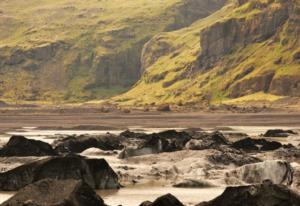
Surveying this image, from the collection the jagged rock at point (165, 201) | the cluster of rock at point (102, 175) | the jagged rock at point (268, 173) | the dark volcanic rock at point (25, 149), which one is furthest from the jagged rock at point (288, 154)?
the jagged rock at point (165, 201)

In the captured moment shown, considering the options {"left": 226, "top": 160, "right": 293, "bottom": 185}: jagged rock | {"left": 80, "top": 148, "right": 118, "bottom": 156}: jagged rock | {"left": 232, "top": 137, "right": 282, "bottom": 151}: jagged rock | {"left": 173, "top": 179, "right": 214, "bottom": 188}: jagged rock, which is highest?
{"left": 226, "top": 160, "right": 293, "bottom": 185}: jagged rock

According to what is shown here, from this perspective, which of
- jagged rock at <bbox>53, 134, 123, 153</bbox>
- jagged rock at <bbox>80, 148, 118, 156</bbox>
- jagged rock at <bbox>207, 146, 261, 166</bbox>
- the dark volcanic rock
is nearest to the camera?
jagged rock at <bbox>207, 146, 261, 166</bbox>

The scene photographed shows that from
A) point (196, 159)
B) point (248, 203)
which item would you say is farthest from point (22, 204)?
point (196, 159)

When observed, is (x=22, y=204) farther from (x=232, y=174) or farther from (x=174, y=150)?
(x=174, y=150)

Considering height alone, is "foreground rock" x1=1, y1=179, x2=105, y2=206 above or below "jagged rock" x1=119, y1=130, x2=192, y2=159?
above

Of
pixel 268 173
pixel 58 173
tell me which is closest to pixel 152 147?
pixel 268 173

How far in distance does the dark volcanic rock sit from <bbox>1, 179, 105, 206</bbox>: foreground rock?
21715 mm

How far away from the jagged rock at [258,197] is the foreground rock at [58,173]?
9.99m

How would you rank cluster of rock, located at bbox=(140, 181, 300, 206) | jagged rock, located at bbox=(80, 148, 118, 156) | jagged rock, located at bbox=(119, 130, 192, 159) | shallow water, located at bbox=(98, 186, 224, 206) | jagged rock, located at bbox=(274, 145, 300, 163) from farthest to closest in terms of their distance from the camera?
jagged rock, located at bbox=(80, 148, 118, 156), jagged rock, located at bbox=(119, 130, 192, 159), jagged rock, located at bbox=(274, 145, 300, 163), shallow water, located at bbox=(98, 186, 224, 206), cluster of rock, located at bbox=(140, 181, 300, 206)

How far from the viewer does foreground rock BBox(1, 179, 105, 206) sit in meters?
23.9

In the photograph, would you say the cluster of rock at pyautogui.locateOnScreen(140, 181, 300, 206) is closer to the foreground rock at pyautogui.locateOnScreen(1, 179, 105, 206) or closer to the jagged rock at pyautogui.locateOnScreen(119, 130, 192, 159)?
the foreground rock at pyautogui.locateOnScreen(1, 179, 105, 206)

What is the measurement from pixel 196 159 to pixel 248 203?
767 inches

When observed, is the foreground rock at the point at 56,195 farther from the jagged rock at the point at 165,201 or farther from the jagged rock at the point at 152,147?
the jagged rock at the point at 152,147

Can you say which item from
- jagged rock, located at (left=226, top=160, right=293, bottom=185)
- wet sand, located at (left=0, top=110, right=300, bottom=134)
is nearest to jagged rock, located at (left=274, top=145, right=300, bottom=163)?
jagged rock, located at (left=226, top=160, right=293, bottom=185)
